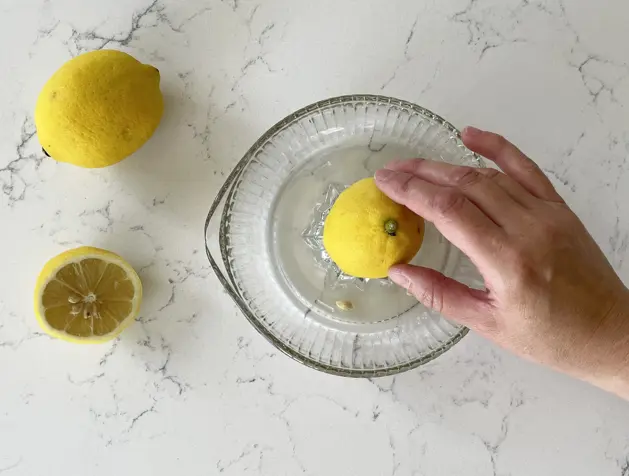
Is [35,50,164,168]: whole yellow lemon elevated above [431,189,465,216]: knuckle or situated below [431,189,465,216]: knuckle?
below

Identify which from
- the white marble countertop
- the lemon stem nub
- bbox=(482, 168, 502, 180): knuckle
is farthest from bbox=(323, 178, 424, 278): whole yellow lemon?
the white marble countertop

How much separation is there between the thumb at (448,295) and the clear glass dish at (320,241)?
0.12 metres

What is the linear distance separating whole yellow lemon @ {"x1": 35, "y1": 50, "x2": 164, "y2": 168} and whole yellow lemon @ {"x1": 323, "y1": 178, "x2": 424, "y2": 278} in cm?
32

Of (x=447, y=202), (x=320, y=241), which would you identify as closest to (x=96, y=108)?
(x=320, y=241)

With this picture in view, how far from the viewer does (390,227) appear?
0.71 metres

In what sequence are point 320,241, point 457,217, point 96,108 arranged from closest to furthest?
point 457,217
point 96,108
point 320,241

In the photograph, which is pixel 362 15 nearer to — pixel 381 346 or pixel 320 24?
pixel 320 24

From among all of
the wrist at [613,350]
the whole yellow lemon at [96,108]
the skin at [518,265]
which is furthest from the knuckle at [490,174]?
the whole yellow lemon at [96,108]

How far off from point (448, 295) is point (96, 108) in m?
0.52

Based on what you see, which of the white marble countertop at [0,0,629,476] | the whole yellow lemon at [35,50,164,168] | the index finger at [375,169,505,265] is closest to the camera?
the index finger at [375,169,505,265]

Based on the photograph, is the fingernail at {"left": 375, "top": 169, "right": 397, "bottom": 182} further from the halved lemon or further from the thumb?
the halved lemon

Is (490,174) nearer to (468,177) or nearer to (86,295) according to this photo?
(468,177)

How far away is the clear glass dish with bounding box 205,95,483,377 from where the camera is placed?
876mm

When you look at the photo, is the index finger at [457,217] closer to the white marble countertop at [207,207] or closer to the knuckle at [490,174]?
the knuckle at [490,174]
